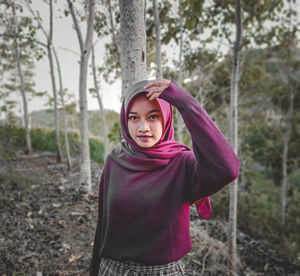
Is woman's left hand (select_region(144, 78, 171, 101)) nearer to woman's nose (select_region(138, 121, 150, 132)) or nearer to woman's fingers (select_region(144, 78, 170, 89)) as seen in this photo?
woman's fingers (select_region(144, 78, 170, 89))

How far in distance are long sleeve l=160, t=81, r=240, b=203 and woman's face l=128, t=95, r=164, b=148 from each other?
0.46 ft

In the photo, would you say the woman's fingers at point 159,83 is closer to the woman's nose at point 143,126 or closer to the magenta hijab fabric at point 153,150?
the magenta hijab fabric at point 153,150

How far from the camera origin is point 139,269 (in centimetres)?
106

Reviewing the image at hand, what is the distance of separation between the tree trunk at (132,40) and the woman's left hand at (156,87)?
0.62 metres

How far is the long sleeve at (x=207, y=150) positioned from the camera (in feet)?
2.66

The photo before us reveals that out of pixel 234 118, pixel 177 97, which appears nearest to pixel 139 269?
pixel 177 97

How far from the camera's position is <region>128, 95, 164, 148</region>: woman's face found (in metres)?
1.02

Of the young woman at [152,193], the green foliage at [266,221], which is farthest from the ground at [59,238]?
the green foliage at [266,221]

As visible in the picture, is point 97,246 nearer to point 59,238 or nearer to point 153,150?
point 153,150

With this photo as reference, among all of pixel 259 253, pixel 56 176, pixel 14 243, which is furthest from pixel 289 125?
pixel 14 243

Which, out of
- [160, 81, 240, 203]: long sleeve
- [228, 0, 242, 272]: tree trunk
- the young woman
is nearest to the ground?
[228, 0, 242, 272]: tree trunk

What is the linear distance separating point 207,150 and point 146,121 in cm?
37

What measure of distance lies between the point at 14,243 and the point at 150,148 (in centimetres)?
289

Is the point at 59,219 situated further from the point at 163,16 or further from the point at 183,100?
the point at 163,16
